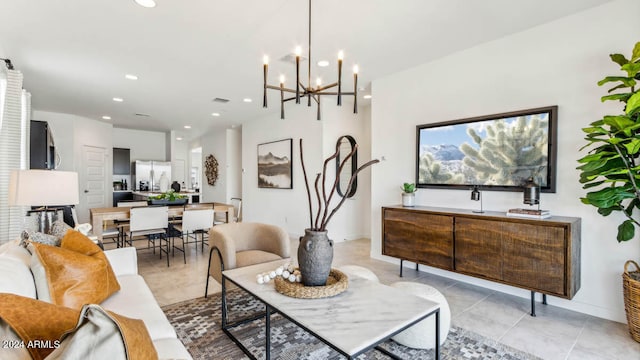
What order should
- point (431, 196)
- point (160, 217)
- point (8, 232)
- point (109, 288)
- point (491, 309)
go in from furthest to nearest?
point (160, 217), point (431, 196), point (8, 232), point (491, 309), point (109, 288)

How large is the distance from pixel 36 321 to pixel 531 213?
10.9ft

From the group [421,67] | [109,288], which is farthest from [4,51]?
[421,67]

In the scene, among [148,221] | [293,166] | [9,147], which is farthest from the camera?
[293,166]

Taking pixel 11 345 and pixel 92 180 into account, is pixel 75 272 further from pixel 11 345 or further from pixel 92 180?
pixel 92 180

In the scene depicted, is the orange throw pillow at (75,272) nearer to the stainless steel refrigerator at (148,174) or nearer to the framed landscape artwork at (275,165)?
the framed landscape artwork at (275,165)

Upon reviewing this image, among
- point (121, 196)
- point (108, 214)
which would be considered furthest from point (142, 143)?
point (108, 214)

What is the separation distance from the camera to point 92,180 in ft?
25.5

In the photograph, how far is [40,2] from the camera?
100 inches

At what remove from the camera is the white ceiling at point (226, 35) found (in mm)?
2627

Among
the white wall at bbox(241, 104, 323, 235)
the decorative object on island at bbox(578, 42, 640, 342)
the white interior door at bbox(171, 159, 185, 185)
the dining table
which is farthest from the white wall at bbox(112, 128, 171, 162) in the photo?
the decorative object on island at bbox(578, 42, 640, 342)

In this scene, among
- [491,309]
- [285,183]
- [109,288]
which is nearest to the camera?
[109,288]

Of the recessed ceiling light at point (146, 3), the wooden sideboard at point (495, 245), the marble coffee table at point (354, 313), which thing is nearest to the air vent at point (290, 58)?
the recessed ceiling light at point (146, 3)

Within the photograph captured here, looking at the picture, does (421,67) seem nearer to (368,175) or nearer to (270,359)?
(368,175)

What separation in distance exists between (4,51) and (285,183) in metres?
4.46
